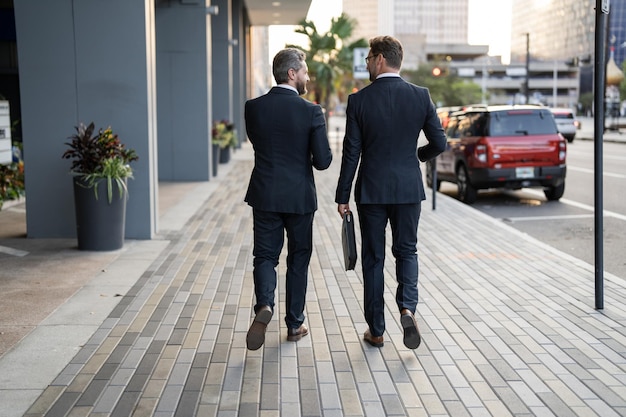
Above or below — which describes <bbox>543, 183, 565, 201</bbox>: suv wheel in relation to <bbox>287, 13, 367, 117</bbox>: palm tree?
below

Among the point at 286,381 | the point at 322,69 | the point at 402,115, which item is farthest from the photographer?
the point at 322,69

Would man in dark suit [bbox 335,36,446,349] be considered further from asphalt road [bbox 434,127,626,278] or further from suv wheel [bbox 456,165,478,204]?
suv wheel [bbox 456,165,478,204]

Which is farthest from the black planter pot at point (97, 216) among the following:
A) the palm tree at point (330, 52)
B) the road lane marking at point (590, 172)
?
the palm tree at point (330, 52)

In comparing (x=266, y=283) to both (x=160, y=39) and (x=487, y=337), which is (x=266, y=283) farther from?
(x=160, y=39)

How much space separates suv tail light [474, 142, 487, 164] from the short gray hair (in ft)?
30.1

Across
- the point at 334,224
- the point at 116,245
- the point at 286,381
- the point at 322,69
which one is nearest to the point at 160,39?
the point at 334,224

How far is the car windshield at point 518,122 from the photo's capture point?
1391cm

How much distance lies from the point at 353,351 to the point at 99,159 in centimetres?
448

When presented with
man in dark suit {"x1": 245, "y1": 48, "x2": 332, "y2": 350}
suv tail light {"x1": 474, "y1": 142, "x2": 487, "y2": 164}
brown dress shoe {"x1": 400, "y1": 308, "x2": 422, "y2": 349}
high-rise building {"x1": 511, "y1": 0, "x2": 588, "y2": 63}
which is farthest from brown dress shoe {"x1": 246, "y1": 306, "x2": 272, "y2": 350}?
high-rise building {"x1": 511, "y1": 0, "x2": 588, "y2": 63}

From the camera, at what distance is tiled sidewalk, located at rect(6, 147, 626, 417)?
13.8 ft

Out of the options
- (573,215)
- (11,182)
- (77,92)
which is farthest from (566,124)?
(77,92)

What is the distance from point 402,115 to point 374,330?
1418 mm

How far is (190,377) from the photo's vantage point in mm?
4602

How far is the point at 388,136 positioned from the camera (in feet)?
16.3
